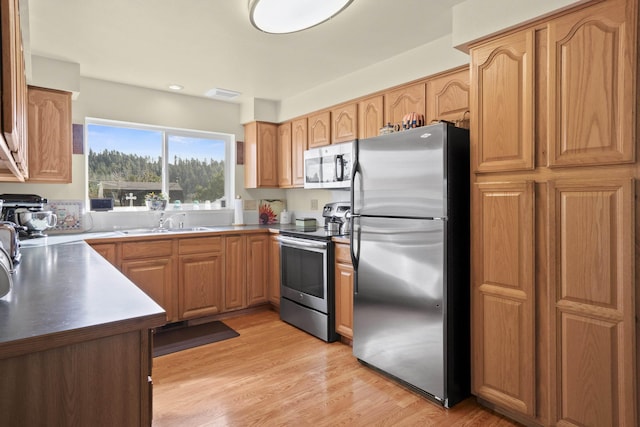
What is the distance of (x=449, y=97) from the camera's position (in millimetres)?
2680

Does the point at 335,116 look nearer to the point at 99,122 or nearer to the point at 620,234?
the point at 99,122

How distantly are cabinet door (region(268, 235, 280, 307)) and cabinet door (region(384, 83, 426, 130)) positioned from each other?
5.52ft

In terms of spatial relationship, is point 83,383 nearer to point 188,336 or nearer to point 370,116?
Result: point 188,336

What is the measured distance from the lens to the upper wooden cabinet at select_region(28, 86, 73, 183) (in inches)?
121

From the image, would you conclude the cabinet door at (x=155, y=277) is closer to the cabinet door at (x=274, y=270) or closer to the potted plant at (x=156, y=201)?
the potted plant at (x=156, y=201)

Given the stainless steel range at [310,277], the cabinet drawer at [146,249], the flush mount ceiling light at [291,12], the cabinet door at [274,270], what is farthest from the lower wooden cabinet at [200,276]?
the flush mount ceiling light at [291,12]

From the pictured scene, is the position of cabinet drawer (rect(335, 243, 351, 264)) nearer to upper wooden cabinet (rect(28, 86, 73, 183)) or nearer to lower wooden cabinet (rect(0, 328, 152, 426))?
lower wooden cabinet (rect(0, 328, 152, 426))

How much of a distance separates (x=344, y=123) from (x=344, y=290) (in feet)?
5.08

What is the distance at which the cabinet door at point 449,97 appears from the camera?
2.60 m

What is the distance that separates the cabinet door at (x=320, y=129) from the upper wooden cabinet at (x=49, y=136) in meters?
2.18

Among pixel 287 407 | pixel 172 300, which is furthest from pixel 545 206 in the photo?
pixel 172 300

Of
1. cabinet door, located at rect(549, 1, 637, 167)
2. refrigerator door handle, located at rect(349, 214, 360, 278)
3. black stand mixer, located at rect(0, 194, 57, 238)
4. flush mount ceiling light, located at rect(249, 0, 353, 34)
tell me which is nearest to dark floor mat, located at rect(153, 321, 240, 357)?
black stand mixer, located at rect(0, 194, 57, 238)

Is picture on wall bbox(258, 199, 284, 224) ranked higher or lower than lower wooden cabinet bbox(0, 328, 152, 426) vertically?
higher

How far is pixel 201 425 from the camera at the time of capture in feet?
6.64
